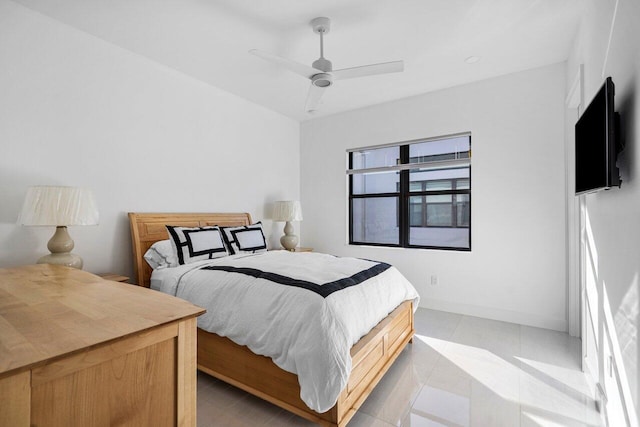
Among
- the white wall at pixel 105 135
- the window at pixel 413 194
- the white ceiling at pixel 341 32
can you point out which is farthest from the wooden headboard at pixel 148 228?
the window at pixel 413 194

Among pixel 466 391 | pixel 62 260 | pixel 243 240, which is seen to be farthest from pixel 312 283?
pixel 62 260

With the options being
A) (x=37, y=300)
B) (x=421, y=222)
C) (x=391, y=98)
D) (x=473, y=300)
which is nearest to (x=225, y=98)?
(x=391, y=98)

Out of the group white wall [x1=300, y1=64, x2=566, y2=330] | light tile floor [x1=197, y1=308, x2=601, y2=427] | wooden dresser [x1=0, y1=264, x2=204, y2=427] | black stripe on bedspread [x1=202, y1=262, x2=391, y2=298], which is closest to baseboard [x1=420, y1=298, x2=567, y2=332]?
white wall [x1=300, y1=64, x2=566, y2=330]

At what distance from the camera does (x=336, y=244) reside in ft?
15.2

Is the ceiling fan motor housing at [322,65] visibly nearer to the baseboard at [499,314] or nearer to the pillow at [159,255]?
the pillow at [159,255]

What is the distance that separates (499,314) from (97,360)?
3737 mm

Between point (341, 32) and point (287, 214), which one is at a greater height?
point (341, 32)

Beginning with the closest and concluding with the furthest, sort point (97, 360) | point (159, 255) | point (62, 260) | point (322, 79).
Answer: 1. point (97, 360)
2. point (62, 260)
3. point (322, 79)
4. point (159, 255)

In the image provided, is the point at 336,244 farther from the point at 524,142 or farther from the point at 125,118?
the point at 125,118

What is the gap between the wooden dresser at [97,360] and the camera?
0.67 m

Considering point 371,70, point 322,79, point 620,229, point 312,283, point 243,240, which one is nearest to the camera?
point 620,229

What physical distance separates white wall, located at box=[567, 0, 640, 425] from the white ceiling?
68 cm

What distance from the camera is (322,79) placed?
8.22 ft

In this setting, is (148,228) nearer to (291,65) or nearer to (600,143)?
(291,65)
